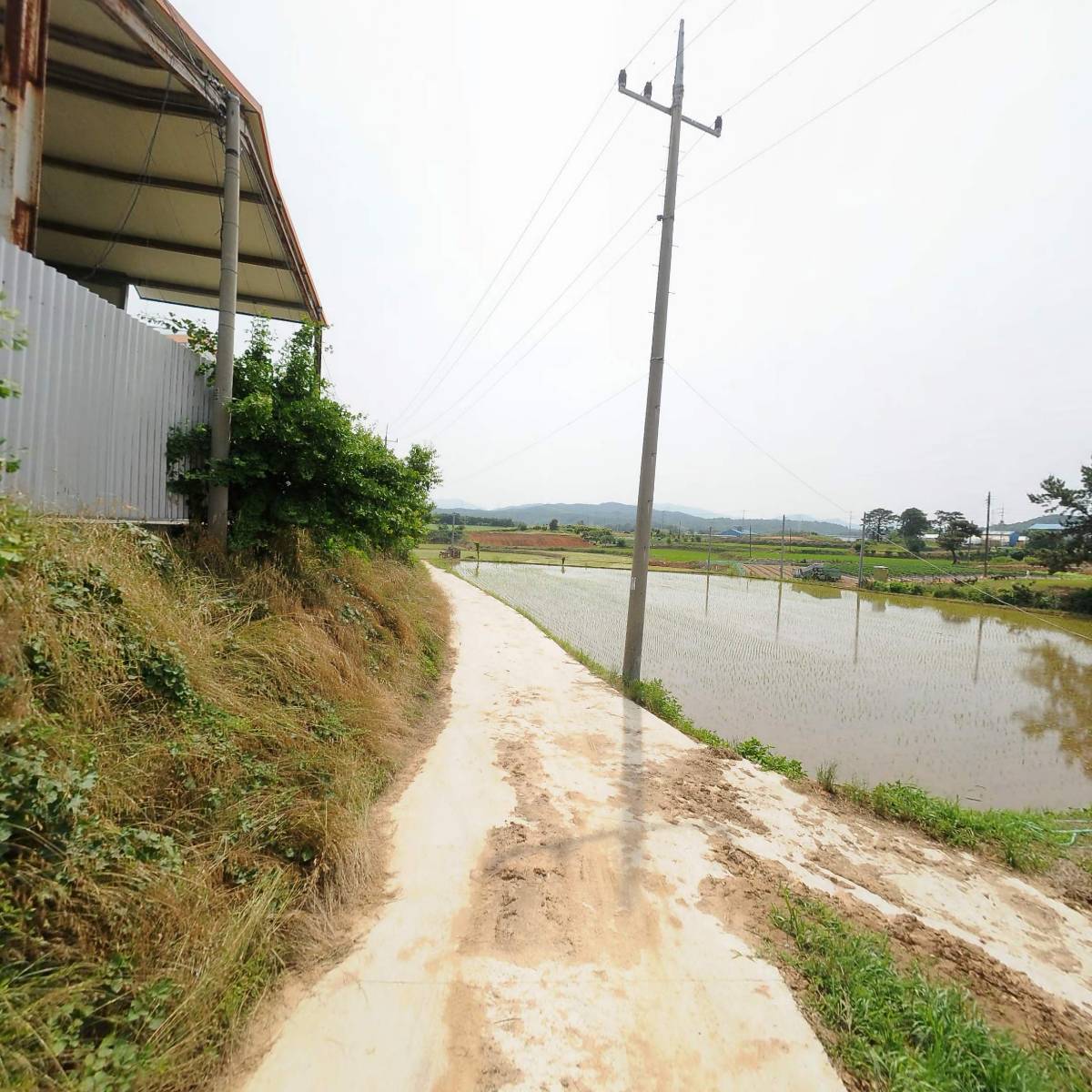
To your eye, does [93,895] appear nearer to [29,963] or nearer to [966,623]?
[29,963]

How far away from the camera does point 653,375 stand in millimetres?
7457

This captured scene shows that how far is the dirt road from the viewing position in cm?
194

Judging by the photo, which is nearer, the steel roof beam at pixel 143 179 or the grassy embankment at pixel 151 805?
the grassy embankment at pixel 151 805

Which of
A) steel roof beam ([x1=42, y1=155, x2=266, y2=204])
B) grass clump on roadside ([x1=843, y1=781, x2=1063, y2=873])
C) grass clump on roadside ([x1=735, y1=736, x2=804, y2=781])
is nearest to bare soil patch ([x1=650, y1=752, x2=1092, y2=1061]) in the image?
grass clump on roadside ([x1=843, y1=781, x2=1063, y2=873])

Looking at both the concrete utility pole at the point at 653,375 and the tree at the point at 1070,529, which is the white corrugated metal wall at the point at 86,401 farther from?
the tree at the point at 1070,529

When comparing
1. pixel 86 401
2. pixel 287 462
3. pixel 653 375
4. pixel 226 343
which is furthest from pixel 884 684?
pixel 86 401

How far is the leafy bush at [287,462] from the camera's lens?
5.39 m

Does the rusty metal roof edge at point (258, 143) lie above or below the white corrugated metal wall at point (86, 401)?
above

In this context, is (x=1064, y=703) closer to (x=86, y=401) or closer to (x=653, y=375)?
(x=653, y=375)

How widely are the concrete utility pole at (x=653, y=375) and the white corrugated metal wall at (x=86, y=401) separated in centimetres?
563

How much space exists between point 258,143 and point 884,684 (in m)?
12.6

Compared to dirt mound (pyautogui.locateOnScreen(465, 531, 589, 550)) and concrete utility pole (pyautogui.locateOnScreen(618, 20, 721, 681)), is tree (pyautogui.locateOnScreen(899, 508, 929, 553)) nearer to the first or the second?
dirt mound (pyautogui.locateOnScreen(465, 531, 589, 550))

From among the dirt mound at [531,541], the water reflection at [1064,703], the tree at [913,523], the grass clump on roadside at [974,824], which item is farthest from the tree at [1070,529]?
the tree at [913,523]

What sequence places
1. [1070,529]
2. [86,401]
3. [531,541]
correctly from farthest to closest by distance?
[531,541] → [1070,529] → [86,401]
